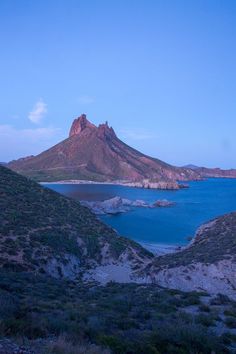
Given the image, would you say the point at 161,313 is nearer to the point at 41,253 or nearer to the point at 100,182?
the point at 41,253

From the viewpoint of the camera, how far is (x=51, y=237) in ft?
102

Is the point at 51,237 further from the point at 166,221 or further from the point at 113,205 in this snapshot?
the point at 113,205

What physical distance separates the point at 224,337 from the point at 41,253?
19427mm

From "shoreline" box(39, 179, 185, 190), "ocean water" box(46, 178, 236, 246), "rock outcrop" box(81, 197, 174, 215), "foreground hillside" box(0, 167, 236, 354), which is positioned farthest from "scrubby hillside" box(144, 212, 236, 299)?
"shoreline" box(39, 179, 185, 190)

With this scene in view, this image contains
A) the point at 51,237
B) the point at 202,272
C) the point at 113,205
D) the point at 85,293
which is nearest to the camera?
the point at 85,293

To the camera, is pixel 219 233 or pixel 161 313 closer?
pixel 161 313

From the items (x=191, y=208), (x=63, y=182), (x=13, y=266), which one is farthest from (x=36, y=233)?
(x=63, y=182)

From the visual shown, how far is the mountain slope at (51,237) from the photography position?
88.6 ft

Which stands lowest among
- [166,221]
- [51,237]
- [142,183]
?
[166,221]

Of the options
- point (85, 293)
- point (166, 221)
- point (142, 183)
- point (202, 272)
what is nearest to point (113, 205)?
point (166, 221)

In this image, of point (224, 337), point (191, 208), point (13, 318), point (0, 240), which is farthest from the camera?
point (191, 208)

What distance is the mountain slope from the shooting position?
27.0 meters

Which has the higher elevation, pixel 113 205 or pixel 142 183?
pixel 142 183

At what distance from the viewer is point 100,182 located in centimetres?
18588
